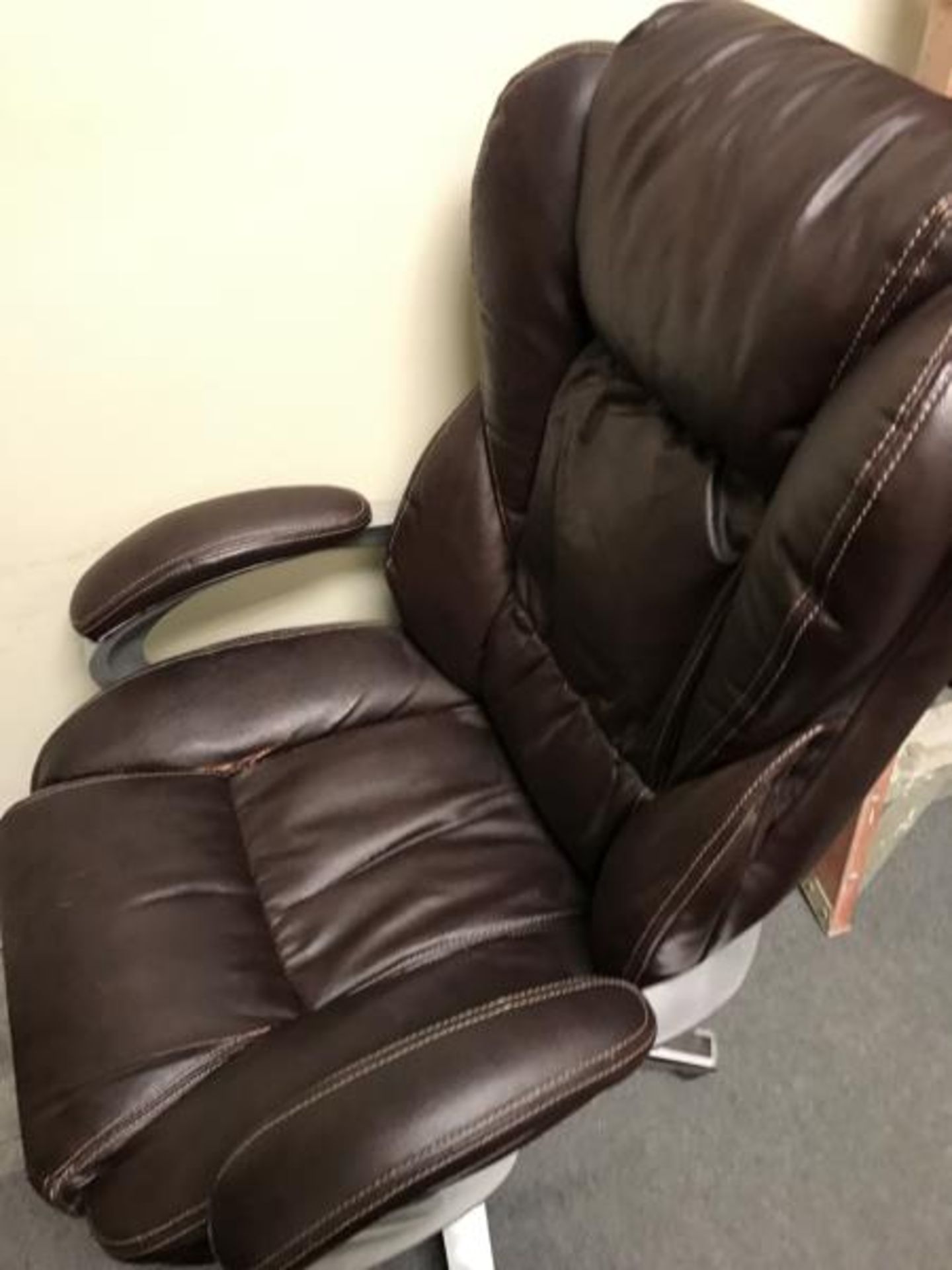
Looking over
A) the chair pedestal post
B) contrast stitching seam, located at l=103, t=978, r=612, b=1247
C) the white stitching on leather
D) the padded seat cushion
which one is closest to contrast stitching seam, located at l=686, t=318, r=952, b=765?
the white stitching on leather

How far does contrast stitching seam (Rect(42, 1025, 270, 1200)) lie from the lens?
90 centimetres

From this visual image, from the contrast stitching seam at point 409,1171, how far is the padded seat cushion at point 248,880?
0.16 m

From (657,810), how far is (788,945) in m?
0.76

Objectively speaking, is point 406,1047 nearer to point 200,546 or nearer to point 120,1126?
point 120,1126

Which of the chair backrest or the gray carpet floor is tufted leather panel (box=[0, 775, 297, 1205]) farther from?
the gray carpet floor

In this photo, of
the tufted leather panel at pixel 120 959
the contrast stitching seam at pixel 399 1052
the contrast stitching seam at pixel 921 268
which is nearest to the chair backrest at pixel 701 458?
the contrast stitching seam at pixel 921 268

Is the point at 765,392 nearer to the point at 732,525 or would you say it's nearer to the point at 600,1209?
the point at 732,525

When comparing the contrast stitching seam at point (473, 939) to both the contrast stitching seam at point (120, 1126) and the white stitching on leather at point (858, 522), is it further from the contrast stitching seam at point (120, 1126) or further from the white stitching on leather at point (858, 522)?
the white stitching on leather at point (858, 522)

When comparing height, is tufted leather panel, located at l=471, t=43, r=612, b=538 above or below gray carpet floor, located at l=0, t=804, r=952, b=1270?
above

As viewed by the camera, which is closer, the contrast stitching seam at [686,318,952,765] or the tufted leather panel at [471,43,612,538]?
the contrast stitching seam at [686,318,952,765]

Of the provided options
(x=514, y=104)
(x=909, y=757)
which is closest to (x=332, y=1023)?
(x=514, y=104)

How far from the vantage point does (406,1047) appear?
0.78m

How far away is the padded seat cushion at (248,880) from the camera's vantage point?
95 centimetres

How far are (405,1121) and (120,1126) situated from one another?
307 mm
